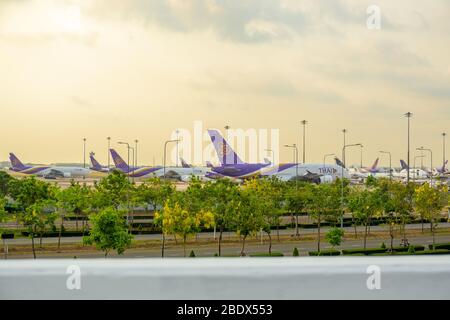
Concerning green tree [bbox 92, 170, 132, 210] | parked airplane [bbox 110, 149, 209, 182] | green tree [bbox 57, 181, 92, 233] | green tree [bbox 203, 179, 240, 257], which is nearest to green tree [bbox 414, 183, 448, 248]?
green tree [bbox 203, 179, 240, 257]

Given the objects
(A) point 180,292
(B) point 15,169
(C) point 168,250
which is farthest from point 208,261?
(B) point 15,169

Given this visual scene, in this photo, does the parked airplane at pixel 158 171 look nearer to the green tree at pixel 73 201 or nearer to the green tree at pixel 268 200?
the green tree at pixel 268 200

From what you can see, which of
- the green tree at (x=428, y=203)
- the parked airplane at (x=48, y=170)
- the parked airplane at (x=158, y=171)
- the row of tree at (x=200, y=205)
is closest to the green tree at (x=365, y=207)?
the row of tree at (x=200, y=205)

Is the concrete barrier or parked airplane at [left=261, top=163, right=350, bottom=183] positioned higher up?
parked airplane at [left=261, top=163, right=350, bottom=183]

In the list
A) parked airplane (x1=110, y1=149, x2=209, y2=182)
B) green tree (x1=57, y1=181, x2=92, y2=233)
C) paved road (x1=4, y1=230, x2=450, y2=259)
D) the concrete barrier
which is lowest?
paved road (x1=4, y1=230, x2=450, y2=259)

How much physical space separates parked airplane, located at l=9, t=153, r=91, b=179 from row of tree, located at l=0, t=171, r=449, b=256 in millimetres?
41083

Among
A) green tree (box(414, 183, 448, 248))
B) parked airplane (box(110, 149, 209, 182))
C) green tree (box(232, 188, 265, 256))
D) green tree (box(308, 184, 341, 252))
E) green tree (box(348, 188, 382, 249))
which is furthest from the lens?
parked airplane (box(110, 149, 209, 182))

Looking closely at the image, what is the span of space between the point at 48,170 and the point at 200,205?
52113mm

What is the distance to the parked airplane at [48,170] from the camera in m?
68.2

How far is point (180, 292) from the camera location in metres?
2.39

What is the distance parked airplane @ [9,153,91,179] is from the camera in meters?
68.2

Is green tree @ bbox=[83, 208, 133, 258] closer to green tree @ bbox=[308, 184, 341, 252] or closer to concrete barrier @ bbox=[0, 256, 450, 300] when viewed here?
green tree @ bbox=[308, 184, 341, 252]

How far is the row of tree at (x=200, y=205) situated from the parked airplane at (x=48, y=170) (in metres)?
41.1
